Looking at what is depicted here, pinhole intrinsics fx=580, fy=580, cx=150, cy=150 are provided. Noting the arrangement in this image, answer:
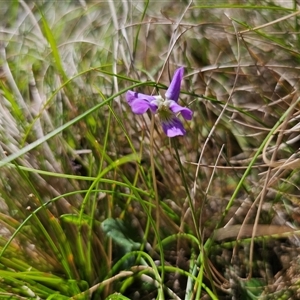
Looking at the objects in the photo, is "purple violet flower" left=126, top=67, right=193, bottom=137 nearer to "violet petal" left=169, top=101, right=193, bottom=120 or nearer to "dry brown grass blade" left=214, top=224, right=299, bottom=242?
"violet petal" left=169, top=101, right=193, bottom=120

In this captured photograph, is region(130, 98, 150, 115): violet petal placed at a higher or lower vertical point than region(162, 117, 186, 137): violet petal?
higher

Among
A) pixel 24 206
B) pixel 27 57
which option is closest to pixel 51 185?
pixel 24 206

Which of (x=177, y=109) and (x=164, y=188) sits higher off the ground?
(x=177, y=109)

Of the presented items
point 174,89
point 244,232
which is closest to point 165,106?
point 174,89

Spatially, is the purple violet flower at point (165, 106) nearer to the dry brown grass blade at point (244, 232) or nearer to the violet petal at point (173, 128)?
the violet petal at point (173, 128)

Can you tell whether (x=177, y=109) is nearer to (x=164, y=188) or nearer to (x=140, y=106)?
(x=140, y=106)

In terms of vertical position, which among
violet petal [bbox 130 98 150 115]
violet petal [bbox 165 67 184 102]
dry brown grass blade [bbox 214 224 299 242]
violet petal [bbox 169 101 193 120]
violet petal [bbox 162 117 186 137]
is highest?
violet petal [bbox 165 67 184 102]

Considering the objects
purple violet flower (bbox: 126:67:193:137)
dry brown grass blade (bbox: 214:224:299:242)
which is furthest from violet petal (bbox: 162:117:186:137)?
dry brown grass blade (bbox: 214:224:299:242)

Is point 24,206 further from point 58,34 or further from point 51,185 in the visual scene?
point 58,34

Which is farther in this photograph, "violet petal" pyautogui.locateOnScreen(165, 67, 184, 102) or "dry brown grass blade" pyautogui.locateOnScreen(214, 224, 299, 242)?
"dry brown grass blade" pyautogui.locateOnScreen(214, 224, 299, 242)
